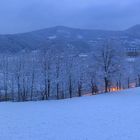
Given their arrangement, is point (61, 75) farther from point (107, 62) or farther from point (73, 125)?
point (73, 125)

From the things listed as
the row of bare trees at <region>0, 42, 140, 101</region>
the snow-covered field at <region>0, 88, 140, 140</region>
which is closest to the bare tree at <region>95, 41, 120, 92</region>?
the row of bare trees at <region>0, 42, 140, 101</region>

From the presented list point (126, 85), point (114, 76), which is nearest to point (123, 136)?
point (114, 76)

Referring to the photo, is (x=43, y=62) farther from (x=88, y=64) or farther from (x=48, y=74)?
(x=88, y=64)

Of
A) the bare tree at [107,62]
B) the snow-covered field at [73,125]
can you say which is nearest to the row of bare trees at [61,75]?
the bare tree at [107,62]

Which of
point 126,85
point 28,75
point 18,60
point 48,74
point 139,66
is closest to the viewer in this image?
point 48,74

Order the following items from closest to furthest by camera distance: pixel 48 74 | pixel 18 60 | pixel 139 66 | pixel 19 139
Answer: pixel 19 139 < pixel 48 74 < pixel 18 60 < pixel 139 66

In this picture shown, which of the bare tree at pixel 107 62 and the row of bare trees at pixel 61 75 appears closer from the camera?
the bare tree at pixel 107 62

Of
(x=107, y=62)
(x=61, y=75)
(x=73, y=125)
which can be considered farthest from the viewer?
(x=61, y=75)

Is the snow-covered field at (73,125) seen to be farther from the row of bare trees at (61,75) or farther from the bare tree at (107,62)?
the row of bare trees at (61,75)

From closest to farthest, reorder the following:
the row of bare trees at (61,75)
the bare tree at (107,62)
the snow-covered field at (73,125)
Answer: the snow-covered field at (73,125), the bare tree at (107,62), the row of bare trees at (61,75)

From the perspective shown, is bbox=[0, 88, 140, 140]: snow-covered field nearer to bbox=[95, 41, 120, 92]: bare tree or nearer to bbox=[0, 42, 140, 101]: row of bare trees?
bbox=[95, 41, 120, 92]: bare tree

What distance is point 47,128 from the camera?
3225 cm

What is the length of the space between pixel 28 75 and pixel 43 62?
5185 mm

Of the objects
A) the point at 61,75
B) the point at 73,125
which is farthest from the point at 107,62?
the point at 73,125
